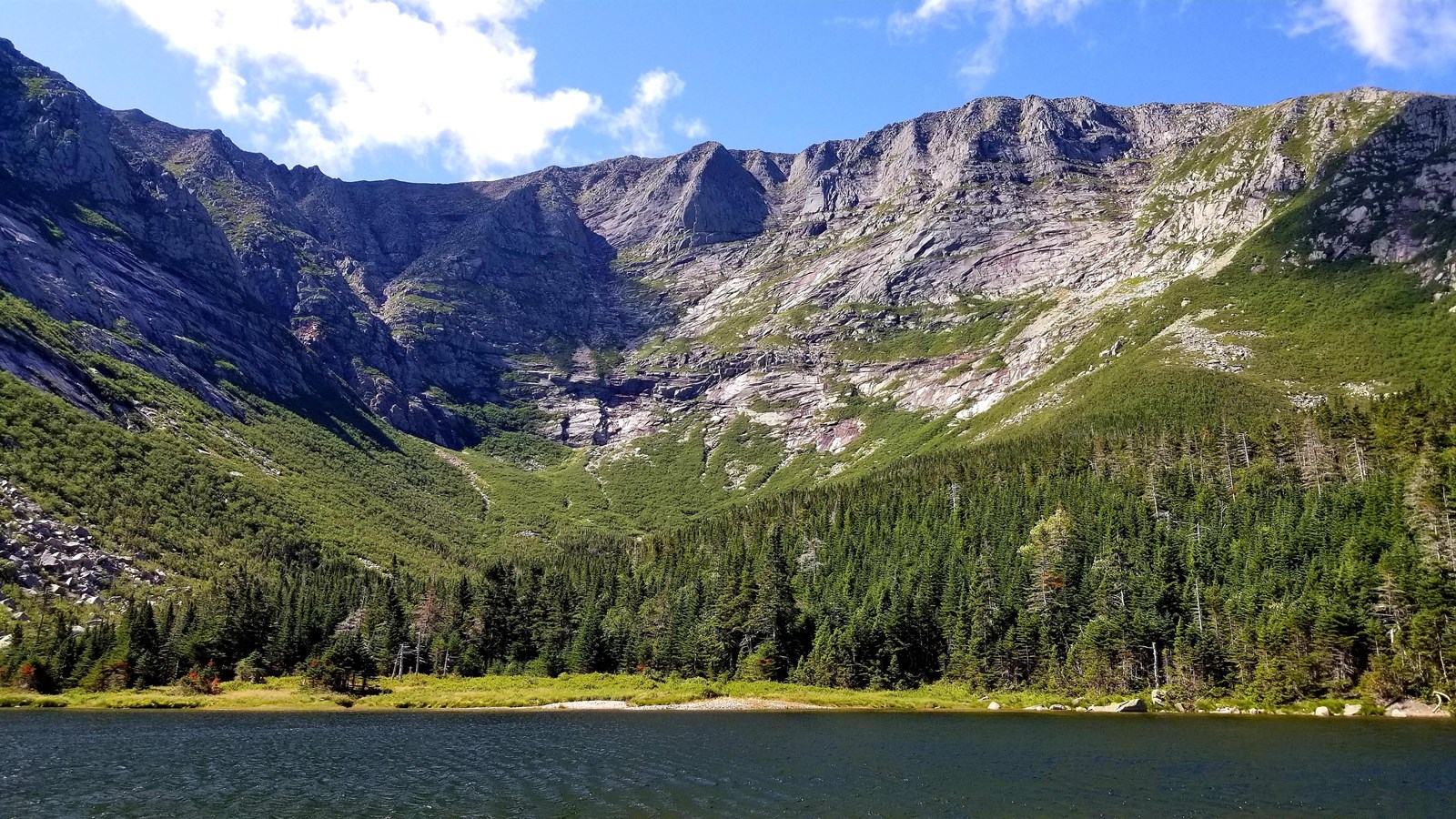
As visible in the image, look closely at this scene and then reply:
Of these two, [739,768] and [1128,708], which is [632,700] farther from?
[1128,708]

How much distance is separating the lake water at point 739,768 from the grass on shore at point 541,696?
16410mm

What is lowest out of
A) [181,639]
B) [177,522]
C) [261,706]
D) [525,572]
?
[261,706]

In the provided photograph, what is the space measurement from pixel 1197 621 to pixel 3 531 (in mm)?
170047

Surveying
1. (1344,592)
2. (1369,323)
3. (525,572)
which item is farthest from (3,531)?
(1369,323)

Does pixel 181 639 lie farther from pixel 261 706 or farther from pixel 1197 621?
pixel 1197 621

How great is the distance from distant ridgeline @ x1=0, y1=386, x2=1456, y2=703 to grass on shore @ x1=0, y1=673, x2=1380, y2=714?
15.0ft

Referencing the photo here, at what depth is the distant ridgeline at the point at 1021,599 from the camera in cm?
8838

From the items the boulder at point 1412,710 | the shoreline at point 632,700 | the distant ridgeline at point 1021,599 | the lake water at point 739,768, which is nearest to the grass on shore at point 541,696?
the shoreline at point 632,700

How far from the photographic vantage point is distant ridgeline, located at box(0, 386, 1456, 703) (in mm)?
88375

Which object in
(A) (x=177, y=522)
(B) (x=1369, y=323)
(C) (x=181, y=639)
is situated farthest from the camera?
(B) (x=1369, y=323)

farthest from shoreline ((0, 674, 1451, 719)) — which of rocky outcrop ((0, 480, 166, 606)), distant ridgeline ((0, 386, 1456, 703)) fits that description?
rocky outcrop ((0, 480, 166, 606))

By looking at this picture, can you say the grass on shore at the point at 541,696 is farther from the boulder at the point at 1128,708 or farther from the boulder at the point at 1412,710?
the boulder at the point at 1412,710

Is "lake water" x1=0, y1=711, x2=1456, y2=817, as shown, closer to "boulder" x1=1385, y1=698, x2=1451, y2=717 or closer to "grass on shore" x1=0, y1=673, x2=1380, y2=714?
"boulder" x1=1385, y1=698, x2=1451, y2=717

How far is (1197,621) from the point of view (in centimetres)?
9588
